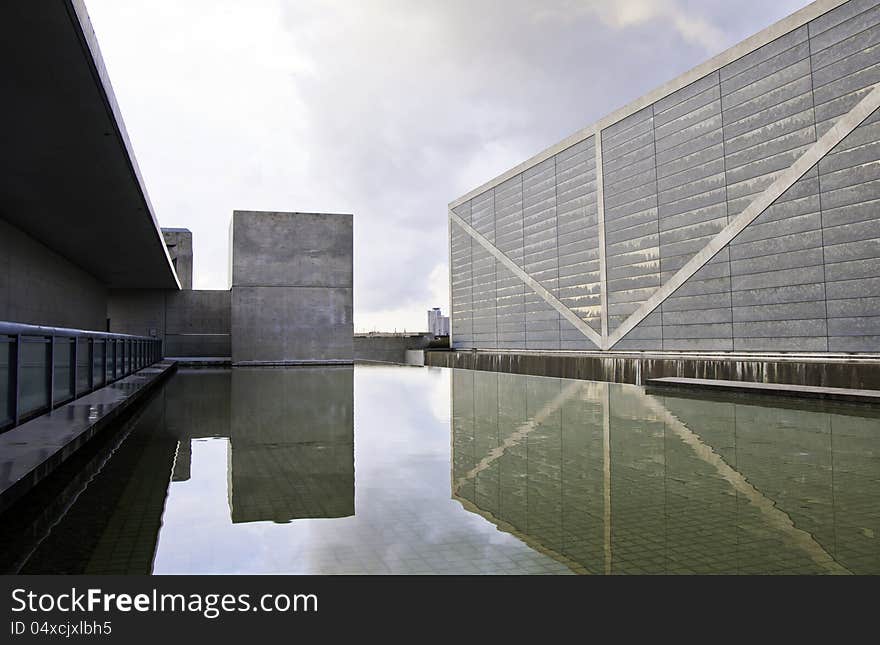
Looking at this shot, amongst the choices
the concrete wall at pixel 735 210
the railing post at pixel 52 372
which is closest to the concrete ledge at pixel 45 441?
the railing post at pixel 52 372

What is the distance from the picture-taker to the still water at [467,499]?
293 cm

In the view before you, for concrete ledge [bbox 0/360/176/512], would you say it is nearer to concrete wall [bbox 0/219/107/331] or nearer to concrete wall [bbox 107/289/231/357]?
concrete wall [bbox 0/219/107/331]

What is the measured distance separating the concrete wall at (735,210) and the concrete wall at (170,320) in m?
18.0

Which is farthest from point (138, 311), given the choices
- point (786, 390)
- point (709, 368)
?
point (786, 390)

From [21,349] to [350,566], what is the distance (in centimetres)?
468

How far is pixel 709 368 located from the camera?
53.2 ft

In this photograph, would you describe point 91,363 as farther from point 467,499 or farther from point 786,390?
point 786,390

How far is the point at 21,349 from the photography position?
18.9 feet

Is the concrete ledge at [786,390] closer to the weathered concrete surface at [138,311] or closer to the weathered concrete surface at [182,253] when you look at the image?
the weathered concrete surface at [138,311]
